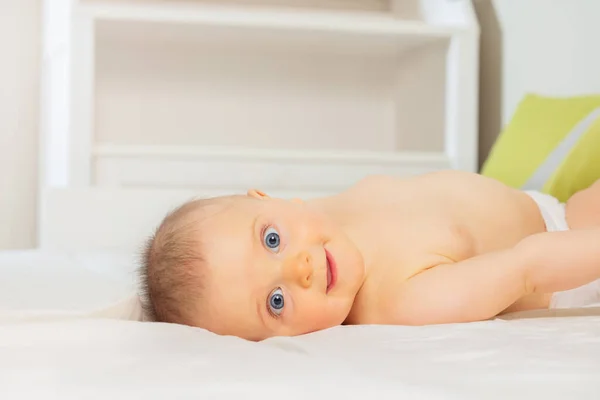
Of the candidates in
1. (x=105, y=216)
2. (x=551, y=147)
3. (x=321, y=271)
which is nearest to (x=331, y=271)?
(x=321, y=271)

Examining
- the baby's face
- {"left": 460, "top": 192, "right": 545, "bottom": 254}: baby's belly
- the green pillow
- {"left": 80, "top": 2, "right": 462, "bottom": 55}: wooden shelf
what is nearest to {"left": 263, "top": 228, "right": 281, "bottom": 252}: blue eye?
the baby's face

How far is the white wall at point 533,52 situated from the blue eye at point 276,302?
4.23 ft

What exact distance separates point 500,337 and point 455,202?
464mm

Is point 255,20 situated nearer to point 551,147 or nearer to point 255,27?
point 255,27

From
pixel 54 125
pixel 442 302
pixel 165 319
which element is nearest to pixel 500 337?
pixel 442 302

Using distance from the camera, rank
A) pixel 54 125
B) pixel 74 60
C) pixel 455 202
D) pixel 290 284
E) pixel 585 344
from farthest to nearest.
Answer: pixel 54 125, pixel 74 60, pixel 455 202, pixel 290 284, pixel 585 344

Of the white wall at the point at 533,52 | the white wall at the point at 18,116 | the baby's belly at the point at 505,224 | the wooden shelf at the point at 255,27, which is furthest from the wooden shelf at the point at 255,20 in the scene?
the baby's belly at the point at 505,224

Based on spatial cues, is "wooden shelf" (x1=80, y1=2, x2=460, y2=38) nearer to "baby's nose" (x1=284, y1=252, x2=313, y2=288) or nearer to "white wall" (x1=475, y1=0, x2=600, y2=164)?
"white wall" (x1=475, y1=0, x2=600, y2=164)

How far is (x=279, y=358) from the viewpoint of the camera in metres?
0.69

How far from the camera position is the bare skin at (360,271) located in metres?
0.94

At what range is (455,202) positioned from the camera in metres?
1.22

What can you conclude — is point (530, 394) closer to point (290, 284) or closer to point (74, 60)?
point (290, 284)

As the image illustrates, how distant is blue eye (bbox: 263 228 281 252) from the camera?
3.19 feet

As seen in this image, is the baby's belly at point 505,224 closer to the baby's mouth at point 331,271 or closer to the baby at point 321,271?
the baby at point 321,271
